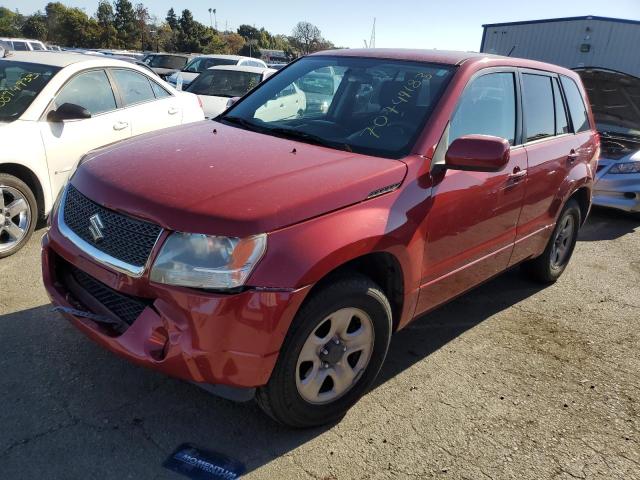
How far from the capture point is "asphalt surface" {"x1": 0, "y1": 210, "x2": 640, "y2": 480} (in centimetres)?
247

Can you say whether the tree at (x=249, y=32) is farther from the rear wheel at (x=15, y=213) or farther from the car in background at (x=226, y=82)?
the rear wheel at (x=15, y=213)

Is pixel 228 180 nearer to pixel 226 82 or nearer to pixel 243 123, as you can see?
pixel 243 123

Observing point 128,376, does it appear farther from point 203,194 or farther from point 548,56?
point 548,56

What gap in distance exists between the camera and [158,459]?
2418mm

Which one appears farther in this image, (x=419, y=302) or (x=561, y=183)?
(x=561, y=183)

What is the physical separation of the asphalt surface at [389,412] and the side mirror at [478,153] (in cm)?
133

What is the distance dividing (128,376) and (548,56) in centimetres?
1750

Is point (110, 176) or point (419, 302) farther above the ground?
point (110, 176)

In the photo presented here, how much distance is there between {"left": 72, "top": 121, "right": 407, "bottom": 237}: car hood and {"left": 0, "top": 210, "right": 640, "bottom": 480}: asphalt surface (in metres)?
1.07

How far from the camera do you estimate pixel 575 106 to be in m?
4.61

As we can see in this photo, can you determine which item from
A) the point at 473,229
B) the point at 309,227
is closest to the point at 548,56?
the point at 473,229

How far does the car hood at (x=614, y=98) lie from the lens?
8008mm

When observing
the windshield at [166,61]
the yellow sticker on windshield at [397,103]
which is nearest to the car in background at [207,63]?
the windshield at [166,61]

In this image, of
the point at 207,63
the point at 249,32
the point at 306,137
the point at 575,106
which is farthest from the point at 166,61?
the point at 249,32
